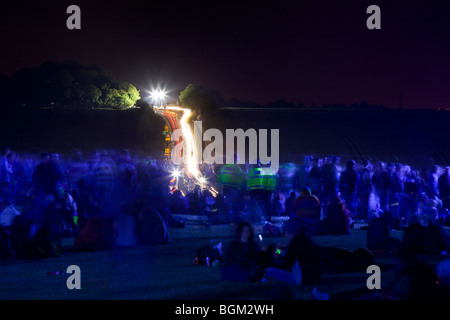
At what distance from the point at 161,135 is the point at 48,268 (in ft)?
111

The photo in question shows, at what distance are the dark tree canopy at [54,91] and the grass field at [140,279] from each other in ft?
171

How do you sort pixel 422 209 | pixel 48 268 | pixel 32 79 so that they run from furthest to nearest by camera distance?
1. pixel 32 79
2. pixel 422 209
3. pixel 48 268

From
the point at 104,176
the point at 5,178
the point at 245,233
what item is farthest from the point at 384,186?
the point at 5,178

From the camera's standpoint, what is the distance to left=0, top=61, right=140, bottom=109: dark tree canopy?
205 ft

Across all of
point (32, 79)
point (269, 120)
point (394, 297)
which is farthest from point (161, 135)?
point (394, 297)

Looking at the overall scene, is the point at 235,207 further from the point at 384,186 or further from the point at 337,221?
the point at 384,186

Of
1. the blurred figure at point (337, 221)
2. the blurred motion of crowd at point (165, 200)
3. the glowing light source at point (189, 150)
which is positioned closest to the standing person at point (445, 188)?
the blurred motion of crowd at point (165, 200)

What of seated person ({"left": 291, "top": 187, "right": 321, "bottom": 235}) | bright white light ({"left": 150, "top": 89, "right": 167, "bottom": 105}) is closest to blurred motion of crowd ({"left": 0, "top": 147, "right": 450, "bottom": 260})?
seated person ({"left": 291, "top": 187, "right": 321, "bottom": 235})

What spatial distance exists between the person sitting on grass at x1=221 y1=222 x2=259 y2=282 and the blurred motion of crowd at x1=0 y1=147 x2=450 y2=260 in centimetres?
119

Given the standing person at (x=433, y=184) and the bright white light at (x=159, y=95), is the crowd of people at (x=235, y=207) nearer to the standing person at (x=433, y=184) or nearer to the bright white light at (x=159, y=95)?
the standing person at (x=433, y=184)

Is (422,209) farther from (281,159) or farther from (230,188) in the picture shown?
(281,159)

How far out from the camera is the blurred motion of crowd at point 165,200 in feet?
36.2

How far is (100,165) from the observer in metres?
13.9

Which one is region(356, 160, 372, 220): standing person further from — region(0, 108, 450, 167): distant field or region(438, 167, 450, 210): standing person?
region(0, 108, 450, 167): distant field
